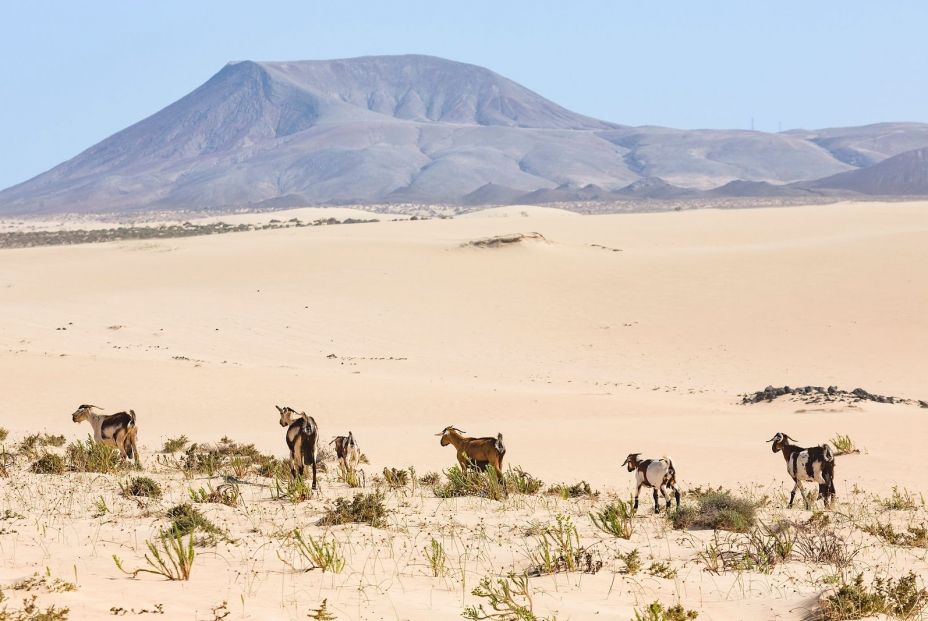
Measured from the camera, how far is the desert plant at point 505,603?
6.37 m

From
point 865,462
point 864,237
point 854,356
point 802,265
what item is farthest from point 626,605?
point 864,237

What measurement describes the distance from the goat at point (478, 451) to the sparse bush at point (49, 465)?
449 centimetres

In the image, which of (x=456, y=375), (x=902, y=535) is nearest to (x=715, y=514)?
(x=902, y=535)

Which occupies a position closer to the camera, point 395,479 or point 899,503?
point 899,503

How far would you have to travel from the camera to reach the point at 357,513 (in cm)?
926

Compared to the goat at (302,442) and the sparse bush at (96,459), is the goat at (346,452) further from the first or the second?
the sparse bush at (96,459)

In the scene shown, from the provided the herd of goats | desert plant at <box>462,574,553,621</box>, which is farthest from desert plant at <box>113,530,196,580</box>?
the herd of goats

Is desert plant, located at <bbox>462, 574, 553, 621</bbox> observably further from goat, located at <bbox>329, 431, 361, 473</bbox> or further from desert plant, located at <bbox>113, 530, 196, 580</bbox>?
goat, located at <bbox>329, 431, 361, 473</bbox>

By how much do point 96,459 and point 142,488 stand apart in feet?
6.59

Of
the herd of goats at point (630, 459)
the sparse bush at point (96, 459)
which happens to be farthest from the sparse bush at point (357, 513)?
the sparse bush at point (96, 459)

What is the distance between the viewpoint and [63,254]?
4816 centimetres

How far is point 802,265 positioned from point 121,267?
27.3 meters

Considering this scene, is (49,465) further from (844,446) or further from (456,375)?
(456,375)

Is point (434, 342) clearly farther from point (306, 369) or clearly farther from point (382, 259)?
point (382, 259)
